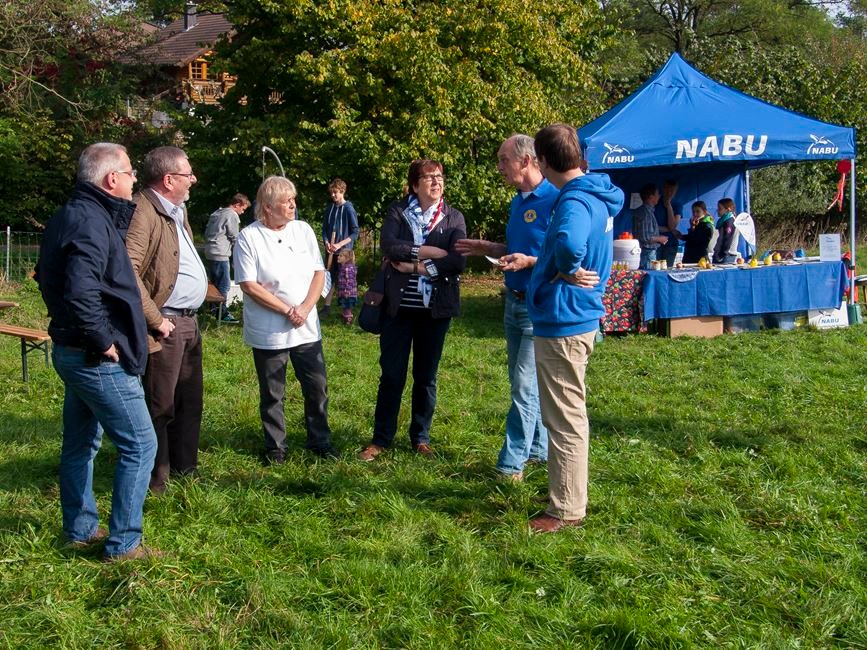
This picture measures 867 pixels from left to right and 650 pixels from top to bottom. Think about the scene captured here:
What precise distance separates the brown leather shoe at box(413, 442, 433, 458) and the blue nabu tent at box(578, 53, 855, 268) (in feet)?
18.7

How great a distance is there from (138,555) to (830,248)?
953cm

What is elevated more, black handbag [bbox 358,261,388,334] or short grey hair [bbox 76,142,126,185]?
short grey hair [bbox 76,142,126,185]

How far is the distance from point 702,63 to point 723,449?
21415 mm

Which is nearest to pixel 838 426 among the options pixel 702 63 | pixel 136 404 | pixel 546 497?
pixel 546 497

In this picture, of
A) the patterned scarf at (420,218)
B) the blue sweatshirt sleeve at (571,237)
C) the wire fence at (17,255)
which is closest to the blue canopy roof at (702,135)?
the patterned scarf at (420,218)

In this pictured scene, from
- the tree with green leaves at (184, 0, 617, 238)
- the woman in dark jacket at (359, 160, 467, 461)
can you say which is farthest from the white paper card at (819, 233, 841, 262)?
the woman in dark jacket at (359, 160, 467, 461)

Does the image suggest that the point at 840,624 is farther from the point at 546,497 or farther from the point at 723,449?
the point at 723,449

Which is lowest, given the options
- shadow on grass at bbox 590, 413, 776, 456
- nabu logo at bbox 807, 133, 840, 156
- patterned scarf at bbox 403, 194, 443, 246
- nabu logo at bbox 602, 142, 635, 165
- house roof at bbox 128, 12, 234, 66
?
shadow on grass at bbox 590, 413, 776, 456

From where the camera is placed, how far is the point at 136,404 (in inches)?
137

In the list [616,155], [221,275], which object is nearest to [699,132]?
[616,155]

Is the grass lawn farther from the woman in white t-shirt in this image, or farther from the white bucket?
the white bucket

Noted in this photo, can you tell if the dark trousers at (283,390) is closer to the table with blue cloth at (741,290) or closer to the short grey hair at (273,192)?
the short grey hair at (273,192)

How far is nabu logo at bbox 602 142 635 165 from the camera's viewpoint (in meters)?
9.90

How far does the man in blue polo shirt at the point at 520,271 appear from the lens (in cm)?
432
